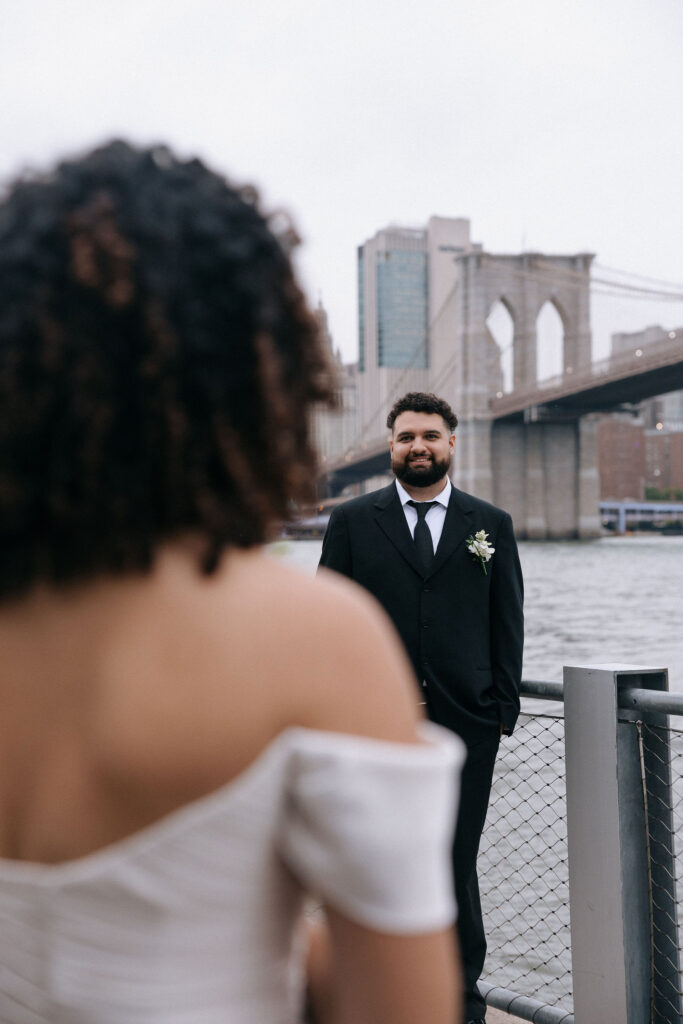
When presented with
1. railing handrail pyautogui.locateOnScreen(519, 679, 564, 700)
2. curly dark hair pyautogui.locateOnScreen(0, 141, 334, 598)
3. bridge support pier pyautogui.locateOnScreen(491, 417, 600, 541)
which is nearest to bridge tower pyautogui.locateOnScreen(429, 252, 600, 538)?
bridge support pier pyautogui.locateOnScreen(491, 417, 600, 541)

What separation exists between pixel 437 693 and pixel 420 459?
677mm

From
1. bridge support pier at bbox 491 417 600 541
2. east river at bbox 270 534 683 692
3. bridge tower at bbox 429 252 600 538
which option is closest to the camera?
east river at bbox 270 534 683 692

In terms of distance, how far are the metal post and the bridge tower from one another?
4128cm

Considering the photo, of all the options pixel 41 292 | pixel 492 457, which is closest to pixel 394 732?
pixel 41 292

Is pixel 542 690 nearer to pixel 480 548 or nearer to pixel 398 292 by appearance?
pixel 480 548

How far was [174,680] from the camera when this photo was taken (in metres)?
0.56

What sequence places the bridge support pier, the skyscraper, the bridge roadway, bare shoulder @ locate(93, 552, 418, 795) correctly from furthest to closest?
1. the skyscraper
2. the bridge support pier
3. the bridge roadway
4. bare shoulder @ locate(93, 552, 418, 795)

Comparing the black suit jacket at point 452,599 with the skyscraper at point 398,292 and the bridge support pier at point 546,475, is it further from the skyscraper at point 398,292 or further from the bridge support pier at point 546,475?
the skyscraper at point 398,292

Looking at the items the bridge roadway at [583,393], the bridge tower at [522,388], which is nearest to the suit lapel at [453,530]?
the bridge roadway at [583,393]

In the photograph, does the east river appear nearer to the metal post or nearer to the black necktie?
the black necktie

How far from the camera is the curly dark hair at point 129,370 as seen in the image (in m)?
0.59

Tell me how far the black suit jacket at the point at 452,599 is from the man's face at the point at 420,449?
89 millimetres

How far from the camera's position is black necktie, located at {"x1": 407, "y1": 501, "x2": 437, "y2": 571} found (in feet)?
9.11

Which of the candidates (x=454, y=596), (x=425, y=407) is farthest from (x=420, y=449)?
(x=454, y=596)
